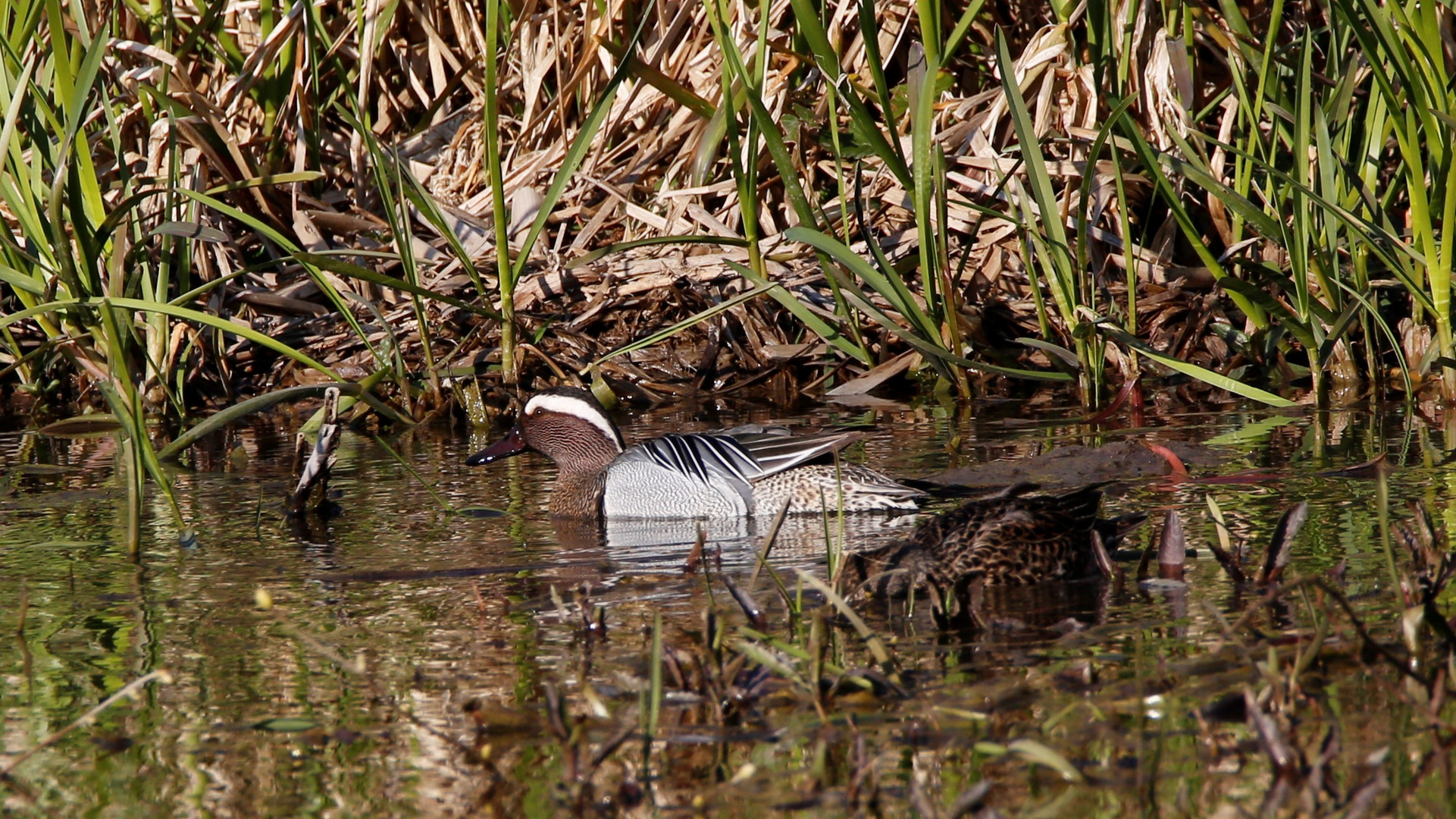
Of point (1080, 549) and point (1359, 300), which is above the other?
point (1359, 300)

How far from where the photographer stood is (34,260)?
6.98m

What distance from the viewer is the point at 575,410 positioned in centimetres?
670

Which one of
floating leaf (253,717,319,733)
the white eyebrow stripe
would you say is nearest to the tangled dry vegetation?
the white eyebrow stripe

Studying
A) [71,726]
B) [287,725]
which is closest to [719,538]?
[287,725]

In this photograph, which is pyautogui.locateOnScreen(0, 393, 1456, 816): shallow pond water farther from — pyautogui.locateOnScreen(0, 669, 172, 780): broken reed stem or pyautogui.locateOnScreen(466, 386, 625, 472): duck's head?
pyautogui.locateOnScreen(466, 386, 625, 472): duck's head

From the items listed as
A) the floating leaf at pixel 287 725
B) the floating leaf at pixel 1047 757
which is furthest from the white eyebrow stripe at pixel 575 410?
the floating leaf at pixel 1047 757

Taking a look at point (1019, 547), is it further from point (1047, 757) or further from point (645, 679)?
point (1047, 757)

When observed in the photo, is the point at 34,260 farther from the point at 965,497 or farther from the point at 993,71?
the point at 993,71

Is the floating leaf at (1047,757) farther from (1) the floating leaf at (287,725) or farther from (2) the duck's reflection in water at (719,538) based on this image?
(2) the duck's reflection in water at (719,538)

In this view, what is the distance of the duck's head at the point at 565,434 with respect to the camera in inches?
259

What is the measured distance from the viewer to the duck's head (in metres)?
6.57

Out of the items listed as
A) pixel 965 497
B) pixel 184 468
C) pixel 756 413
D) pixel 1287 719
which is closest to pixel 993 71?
pixel 756 413

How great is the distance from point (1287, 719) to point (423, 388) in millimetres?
5533

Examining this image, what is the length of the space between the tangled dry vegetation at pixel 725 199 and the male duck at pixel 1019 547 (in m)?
2.10
